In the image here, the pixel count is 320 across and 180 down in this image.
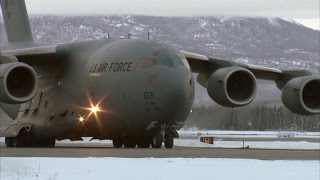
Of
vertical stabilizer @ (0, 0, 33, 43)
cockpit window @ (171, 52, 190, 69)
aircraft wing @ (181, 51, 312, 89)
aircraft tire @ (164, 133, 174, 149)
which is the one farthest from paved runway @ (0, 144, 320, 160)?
vertical stabilizer @ (0, 0, 33, 43)

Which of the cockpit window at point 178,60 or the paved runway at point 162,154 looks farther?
the cockpit window at point 178,60

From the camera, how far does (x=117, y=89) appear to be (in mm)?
25609

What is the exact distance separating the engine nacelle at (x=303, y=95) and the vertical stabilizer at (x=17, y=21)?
37.0 feet

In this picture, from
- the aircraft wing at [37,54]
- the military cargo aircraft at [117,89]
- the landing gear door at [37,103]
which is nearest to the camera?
the military cargo aircraft at [117,89]

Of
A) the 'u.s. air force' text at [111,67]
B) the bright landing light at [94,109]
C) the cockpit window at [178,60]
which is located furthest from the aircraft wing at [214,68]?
the bright landing light at [94,109]

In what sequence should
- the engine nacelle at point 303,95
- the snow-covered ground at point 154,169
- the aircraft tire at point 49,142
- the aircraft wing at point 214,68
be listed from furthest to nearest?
the aircraft tire at point 49,142 → the aircraft wing at point 214,68 → the engine nacelle at point 303,95 → the snow-covered ground at point 154,169

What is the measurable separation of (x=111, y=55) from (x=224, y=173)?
41.2 ft

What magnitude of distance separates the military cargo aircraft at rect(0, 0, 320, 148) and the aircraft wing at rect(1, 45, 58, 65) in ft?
0.12

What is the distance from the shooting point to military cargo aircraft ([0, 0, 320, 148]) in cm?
2475

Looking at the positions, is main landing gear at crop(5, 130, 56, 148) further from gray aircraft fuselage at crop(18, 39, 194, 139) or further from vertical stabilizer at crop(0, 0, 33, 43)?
vertical stabilizer at crop(0, 0, 33, 43)

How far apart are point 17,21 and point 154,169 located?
1799 cm

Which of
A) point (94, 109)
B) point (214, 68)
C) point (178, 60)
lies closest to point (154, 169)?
point (178, 60)

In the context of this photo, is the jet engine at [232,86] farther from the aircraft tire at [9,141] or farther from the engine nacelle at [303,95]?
the aircraft tire at [9,141]

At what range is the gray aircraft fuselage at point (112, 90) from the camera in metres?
24.9
